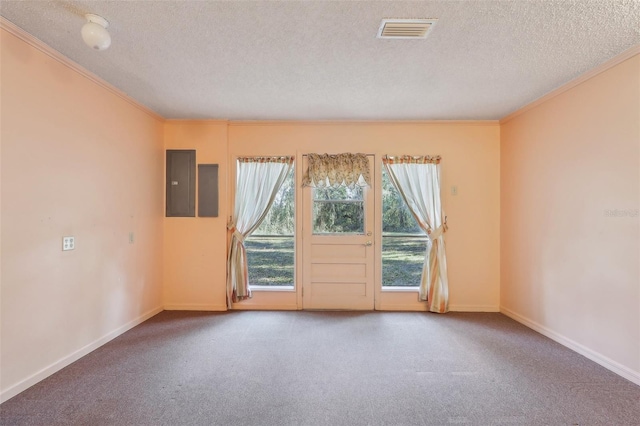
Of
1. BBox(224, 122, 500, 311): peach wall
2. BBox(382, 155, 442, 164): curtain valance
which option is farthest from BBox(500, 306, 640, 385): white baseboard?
BBox(382, 155, 442, 164): curtain valance

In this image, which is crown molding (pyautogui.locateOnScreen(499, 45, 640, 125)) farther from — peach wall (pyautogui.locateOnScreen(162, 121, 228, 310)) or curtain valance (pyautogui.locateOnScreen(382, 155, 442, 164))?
peach wall (pyautogui.locateOnScreen(162, 121, 228, 310))

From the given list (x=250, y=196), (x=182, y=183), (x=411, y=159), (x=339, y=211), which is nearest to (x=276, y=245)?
(x=250, y=196)

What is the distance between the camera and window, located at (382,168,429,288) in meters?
4.12

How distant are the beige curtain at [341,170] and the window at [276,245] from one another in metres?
0.36

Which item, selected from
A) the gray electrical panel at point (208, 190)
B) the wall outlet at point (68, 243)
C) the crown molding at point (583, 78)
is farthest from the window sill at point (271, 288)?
the crown molding at point (583, 78)

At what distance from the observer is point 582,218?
9.09ft

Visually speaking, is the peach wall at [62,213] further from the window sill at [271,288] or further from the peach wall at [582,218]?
the peach wall at [582,218]

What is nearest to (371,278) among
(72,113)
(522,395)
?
(522,395)

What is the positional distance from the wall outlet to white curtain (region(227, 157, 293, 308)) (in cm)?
173

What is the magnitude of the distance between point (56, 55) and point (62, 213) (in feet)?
4.13

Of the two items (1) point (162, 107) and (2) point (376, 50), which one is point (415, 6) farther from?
(1) point (162, 107)

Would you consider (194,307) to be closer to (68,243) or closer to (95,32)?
(68,243)

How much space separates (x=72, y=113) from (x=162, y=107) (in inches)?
42.8

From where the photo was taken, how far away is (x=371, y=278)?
4074mm
